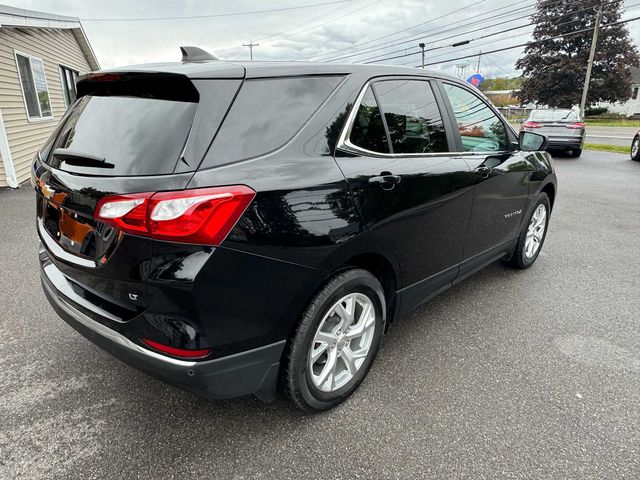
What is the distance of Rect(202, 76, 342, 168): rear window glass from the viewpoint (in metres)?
1.77

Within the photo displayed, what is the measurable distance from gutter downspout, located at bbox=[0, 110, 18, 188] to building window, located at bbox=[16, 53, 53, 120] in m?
1.90

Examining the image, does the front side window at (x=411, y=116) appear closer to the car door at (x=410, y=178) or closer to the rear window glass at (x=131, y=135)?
the car door at (x=410, y=178)

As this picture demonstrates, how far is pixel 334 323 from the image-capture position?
2.28 m

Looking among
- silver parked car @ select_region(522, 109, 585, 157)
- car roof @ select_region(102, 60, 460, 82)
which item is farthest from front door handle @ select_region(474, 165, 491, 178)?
silver parked car @ select_region(522, 109, 585, 157)

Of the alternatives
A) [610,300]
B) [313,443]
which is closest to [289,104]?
[313,443]

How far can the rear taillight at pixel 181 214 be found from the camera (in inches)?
64.0

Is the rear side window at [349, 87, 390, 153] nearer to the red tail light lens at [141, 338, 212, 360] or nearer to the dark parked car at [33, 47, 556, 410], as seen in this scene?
the dark parked car at [33, 47, 556, 410]

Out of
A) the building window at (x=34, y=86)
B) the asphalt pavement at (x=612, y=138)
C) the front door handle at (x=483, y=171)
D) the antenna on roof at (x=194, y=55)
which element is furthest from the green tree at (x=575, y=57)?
the antenna on roof at (x=194, y=55)

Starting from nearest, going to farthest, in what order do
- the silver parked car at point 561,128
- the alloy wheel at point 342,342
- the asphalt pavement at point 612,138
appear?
the alloy wheel at point 342,342 < the silver parked car at point 561,128 < the asphalt pavement at point 612,138

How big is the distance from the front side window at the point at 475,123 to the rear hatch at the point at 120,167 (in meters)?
1.77

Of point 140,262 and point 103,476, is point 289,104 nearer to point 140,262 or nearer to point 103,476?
point 140,262

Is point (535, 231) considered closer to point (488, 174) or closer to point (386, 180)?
point (488, 174)

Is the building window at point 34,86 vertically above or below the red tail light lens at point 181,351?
above

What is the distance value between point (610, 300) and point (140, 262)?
147 inches
